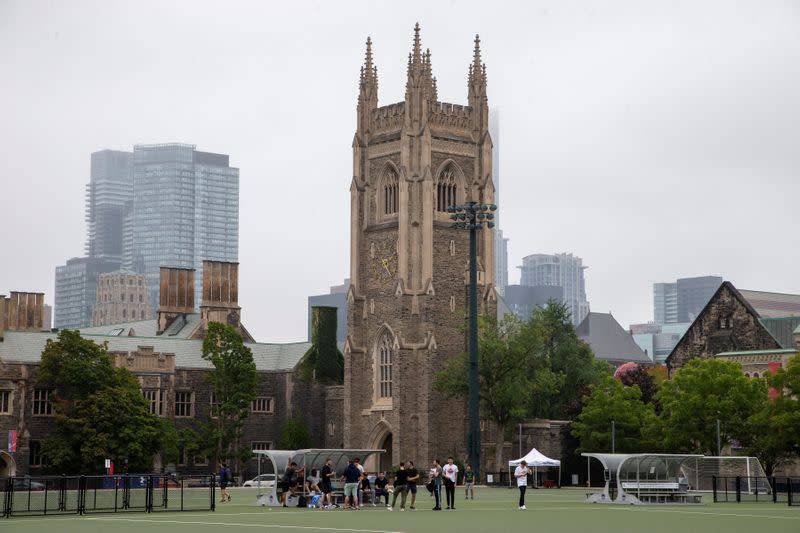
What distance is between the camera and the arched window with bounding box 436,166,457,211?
104 m

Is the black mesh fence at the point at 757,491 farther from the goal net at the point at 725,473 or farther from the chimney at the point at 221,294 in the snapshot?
the chimney at the point at 221,294

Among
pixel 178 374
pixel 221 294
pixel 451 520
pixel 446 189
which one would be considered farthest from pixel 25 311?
pixel 451 520

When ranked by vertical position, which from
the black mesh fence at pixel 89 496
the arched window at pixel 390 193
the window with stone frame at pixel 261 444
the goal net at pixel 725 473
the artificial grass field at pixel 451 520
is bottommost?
the artificial grass field at pixel 451 520

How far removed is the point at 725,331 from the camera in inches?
4186

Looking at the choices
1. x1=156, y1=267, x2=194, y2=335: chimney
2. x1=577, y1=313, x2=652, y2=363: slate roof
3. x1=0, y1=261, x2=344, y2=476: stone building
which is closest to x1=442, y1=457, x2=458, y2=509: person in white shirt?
x1=0, y1=261, x2=344, y2=476: stone building

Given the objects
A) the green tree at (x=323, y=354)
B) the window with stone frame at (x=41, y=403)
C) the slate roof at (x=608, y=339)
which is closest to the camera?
the window with stone frame at (x=41, y=403)

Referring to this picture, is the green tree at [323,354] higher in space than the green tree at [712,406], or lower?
higher

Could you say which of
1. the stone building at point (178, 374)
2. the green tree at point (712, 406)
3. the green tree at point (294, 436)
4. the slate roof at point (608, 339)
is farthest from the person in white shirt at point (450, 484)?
the slate roof at point (608, 339)

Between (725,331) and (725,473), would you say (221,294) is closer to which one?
(725,331)

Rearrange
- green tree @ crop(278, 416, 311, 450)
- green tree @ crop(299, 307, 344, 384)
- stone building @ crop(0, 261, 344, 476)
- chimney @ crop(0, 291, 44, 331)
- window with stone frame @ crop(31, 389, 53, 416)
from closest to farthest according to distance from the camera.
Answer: stone building @ crop(0, 261, 344, 476)
window with stone frame @ crop(31, 389, 53, 416)
green tree @ crop(278, 416, 311, 450)
green tree @ crop(299, 307, 344, 384)
chimney @ crop(0, 291, 44, 331)

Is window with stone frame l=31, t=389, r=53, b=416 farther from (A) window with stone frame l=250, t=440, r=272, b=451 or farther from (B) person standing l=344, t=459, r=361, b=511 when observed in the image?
(B) person standing l=344, t=459, r=361, b=511

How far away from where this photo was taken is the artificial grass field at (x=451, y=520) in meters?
38.2

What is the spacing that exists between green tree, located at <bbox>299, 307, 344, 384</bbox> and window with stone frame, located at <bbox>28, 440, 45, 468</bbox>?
69.8ft

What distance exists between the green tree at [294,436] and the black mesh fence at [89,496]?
55753 mm
